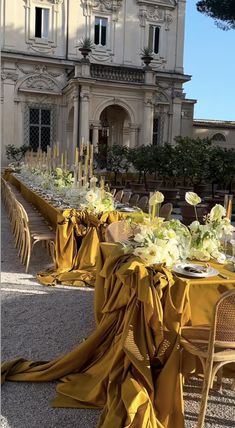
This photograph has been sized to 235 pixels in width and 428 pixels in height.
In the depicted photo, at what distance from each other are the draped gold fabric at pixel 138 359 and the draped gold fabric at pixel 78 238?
2755mm

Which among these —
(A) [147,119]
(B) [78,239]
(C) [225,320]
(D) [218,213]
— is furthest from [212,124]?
(C) [225,320]

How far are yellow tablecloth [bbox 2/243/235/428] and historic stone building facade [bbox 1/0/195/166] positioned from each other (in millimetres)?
18286

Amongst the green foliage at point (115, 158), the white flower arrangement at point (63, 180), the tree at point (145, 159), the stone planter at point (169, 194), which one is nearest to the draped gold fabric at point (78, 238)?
the white flower arrangement at point (63, 180)

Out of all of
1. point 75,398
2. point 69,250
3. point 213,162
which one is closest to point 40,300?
point 69,250

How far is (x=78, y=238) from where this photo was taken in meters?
5.85

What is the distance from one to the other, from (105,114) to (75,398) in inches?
897

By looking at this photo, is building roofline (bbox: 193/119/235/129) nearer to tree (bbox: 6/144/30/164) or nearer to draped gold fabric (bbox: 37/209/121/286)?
tree (bbox: 6/144/30/164)

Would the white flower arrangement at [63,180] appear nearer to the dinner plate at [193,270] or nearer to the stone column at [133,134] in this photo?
the dinner plate at [193,270]

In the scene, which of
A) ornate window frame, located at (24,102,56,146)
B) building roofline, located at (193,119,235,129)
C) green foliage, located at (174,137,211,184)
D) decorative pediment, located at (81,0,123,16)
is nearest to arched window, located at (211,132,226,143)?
building roofline, located at (193,119,235,129)

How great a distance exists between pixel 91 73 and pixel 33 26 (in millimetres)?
4644

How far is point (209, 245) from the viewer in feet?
10.8

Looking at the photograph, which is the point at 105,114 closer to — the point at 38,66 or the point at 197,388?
the point at 38,66

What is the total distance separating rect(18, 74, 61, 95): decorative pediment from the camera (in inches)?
871

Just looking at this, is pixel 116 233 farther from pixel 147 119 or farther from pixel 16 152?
pixel 147 119
